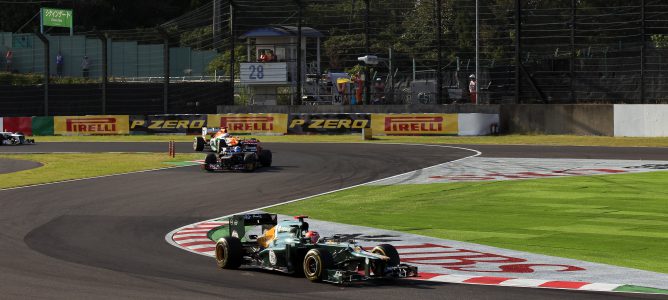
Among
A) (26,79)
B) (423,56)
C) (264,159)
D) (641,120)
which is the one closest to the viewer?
(264,159)

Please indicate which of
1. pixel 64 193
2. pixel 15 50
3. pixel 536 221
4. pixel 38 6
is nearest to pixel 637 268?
pixel 536 221

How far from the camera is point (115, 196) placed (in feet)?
89.0

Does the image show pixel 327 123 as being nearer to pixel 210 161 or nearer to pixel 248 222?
pixel 210 161

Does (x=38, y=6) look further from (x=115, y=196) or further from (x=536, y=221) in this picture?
(x=536, y=221)

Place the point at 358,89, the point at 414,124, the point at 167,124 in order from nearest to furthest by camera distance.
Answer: the point at 414,124 < the point at 358,89 < the point at 167,124

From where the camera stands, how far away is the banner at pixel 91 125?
5881cm

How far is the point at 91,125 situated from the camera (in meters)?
59.6

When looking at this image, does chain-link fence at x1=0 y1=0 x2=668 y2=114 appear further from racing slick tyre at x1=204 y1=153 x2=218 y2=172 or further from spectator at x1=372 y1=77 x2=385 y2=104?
racing slick tyre at x1=204 y1=153 x2=218 y2=172

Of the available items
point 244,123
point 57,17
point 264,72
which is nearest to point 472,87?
point 244,123

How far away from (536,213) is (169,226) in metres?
7.93

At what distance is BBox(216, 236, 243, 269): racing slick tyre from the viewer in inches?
597

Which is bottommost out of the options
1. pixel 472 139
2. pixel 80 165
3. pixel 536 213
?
pixel 536 213

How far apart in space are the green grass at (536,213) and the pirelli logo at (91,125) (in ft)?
110

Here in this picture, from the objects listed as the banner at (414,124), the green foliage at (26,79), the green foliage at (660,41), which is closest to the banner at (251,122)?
the banner at (414,124)
